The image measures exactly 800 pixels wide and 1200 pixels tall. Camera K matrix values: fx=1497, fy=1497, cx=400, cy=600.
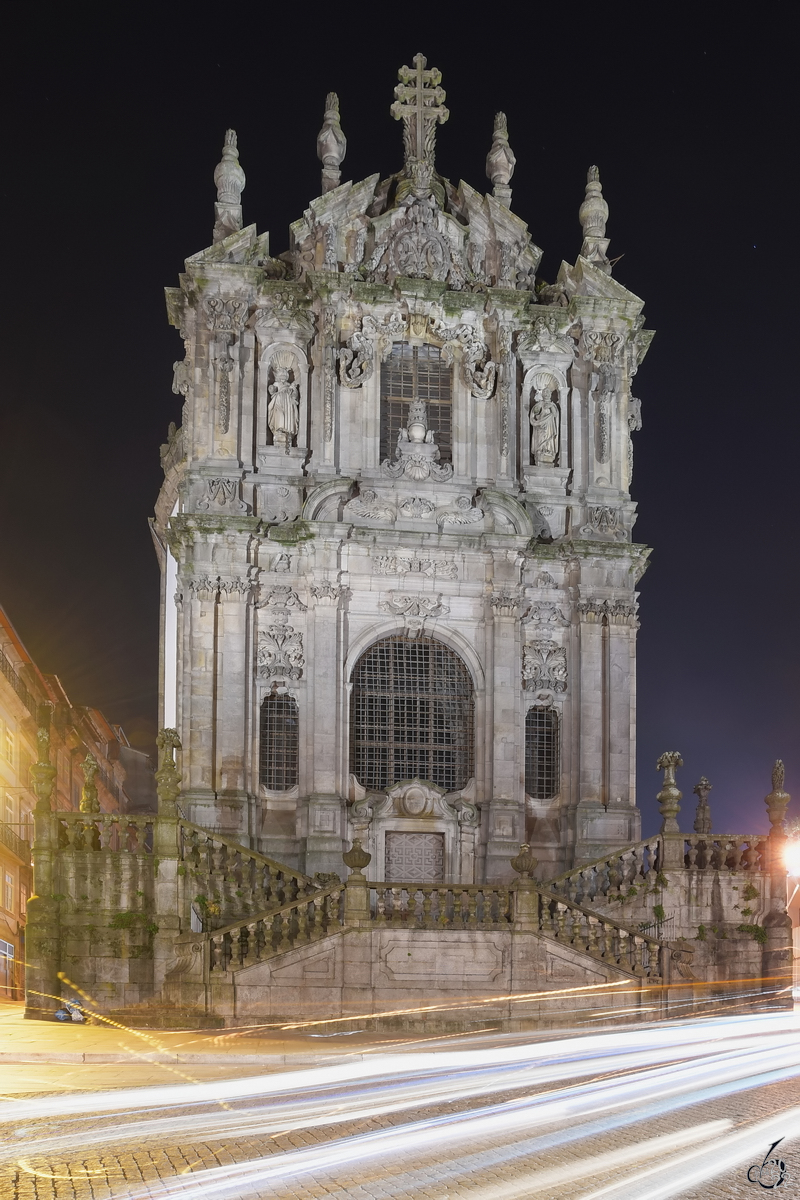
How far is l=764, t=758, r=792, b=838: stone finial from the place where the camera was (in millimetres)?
28641

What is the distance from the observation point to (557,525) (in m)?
32.5

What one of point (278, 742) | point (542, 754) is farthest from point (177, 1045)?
point (542, 754)

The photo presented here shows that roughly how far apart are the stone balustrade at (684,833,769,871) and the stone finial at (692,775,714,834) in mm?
2274

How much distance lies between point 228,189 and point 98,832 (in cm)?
1455

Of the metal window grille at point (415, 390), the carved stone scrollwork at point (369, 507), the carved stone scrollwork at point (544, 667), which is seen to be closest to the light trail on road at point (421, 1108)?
the carved stone scrollwork at point (544, 667)

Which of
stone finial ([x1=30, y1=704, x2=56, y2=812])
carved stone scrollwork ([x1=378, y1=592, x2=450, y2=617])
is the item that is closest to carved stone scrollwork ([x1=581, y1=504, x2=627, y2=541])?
carved stone scrollwork ([x1=378, y1=592, x2=450, y2=617])

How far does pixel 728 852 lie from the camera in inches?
1128

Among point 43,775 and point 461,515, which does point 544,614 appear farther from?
point 43,775

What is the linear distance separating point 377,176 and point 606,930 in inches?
670

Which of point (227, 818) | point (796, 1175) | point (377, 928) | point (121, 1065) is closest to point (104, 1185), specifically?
point (796, 1175)

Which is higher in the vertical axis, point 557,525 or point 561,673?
point 557,525

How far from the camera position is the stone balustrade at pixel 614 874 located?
27719mm

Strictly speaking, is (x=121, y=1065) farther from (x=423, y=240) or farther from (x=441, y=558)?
(x=423, y=240)

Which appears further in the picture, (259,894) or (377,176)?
(377,176)
